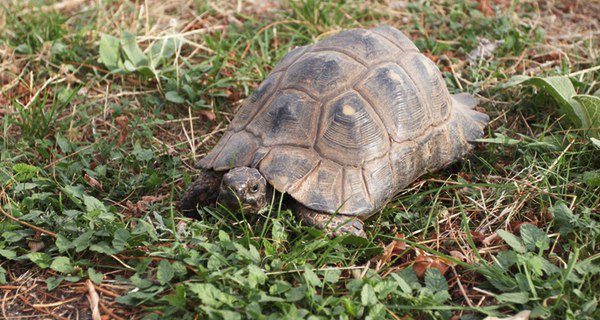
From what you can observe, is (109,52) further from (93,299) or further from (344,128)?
(93,299)

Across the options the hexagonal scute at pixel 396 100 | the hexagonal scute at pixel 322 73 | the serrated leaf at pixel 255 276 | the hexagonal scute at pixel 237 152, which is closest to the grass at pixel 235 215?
the serrated leaf at pixel 255 276

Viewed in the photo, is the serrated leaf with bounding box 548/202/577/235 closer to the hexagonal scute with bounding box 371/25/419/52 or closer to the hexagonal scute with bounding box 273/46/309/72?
the hexagonal scute with bounding box 371/25/419/52

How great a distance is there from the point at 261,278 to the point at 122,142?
186 centimetres

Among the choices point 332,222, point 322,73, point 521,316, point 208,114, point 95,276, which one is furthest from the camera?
point 208,114

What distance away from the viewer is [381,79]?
135 inches

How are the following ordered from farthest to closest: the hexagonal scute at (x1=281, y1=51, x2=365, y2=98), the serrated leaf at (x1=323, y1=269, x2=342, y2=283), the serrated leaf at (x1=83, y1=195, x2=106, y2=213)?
the hexagonal scute at (x1=281, y1=51, x2=365, y2=98) → the serrated leaf at (x1=83, y1=195, x2=106, y2=213) → the serrated leaf at (x1=323, y1=269, x2=342, y2=283)

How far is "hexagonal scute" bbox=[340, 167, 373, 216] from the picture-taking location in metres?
3.15

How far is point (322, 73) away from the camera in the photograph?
11.1 ft

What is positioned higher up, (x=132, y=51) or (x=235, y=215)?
(x=132, y=51)

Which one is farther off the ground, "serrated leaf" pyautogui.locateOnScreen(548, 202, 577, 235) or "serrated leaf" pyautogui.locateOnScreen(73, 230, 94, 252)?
"serrated leaf" pyautogui.locateOnScreen(73, 230, 94, 252)

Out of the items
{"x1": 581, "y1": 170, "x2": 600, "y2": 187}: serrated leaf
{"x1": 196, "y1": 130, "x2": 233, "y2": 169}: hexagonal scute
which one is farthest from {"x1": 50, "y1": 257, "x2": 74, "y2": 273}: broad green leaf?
{"x1": 581, "y1": 170, "x2": 600, "y2": 187}: serrated leaf

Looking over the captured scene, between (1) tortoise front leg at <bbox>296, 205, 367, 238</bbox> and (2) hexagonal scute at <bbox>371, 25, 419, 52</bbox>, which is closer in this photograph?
(1) tortoise front leg at <bbox>296, 205, 367, 238</bbox>

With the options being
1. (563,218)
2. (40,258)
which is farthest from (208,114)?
(563,218)

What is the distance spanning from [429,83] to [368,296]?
159 cm
